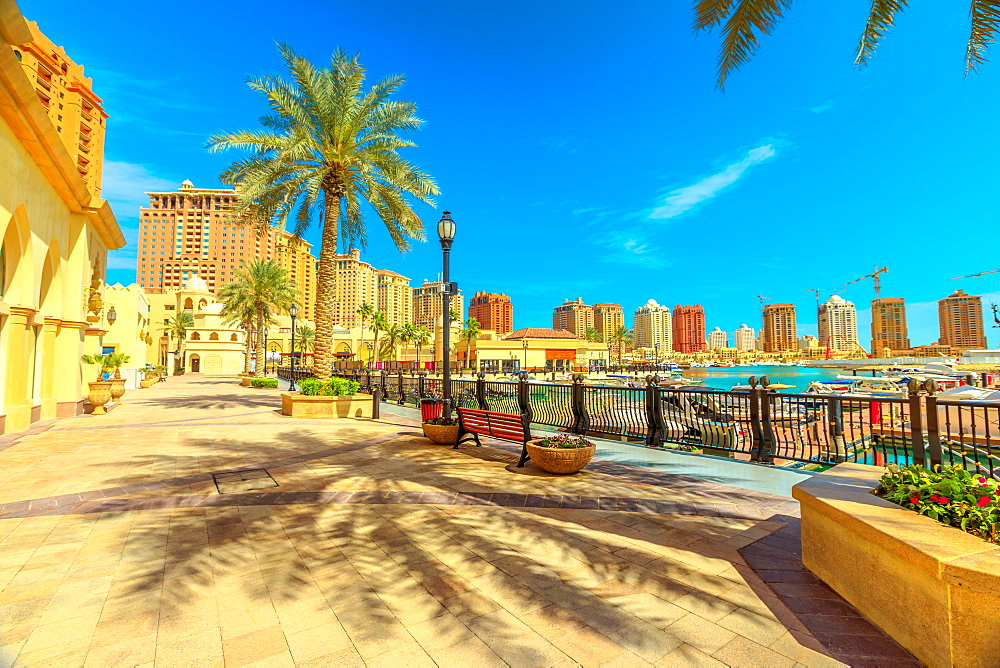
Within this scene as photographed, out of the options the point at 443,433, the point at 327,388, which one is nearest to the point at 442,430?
the point at 443,433

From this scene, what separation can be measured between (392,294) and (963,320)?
16763 centimetres

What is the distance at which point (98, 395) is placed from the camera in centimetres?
1481

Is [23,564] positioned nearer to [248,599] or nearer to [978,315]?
[248,599]

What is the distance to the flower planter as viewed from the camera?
1455 cm

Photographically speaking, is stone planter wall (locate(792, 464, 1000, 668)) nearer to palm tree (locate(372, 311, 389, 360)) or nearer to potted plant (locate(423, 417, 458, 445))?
potted plant (locate(423, 417, 458, 445))

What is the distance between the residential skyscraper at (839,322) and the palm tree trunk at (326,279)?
212601mm

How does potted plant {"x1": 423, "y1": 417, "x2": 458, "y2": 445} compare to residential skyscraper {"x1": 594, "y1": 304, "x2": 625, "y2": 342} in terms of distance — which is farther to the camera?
residential skyscraper {"x1": 594, "y1": 304, "x2": 625, "y2": 342}

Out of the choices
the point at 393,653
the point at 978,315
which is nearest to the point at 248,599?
the point at 393,653

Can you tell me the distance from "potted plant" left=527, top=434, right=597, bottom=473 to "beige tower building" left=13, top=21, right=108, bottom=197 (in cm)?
5639

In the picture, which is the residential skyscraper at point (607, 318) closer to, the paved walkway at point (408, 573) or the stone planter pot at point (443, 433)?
the stone planter pot at point (443, 433)

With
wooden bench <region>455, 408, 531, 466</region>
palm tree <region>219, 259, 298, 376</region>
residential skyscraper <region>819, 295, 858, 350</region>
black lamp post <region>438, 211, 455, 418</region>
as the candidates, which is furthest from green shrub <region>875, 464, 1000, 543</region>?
residential skyscraper <region>819, 295, 858, 350</region>

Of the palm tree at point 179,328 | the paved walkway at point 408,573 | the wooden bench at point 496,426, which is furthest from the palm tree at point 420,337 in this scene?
the paved walkway at point 408,573

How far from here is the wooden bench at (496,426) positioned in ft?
25.0

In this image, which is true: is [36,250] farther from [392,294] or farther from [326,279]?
[392,294]
